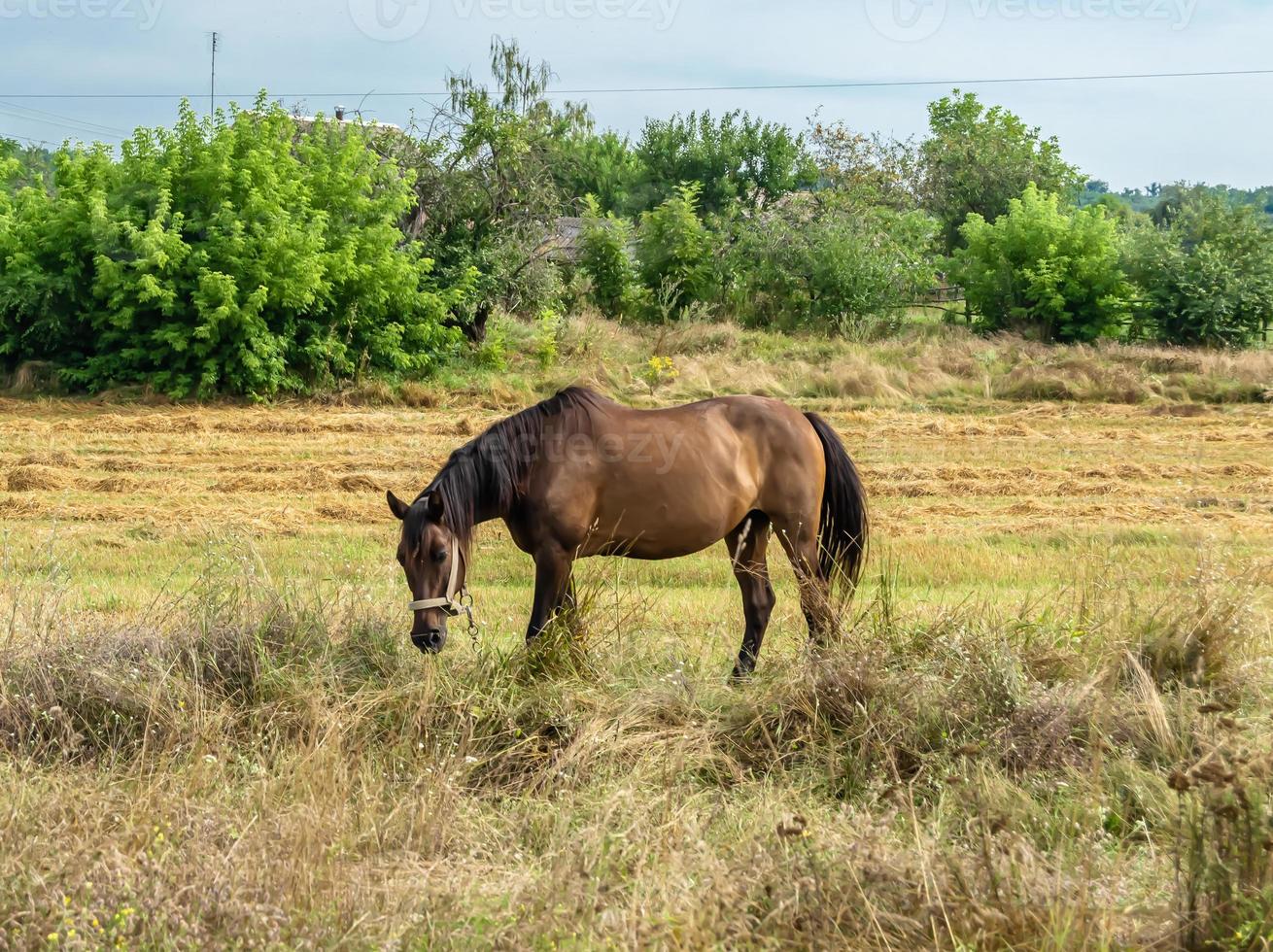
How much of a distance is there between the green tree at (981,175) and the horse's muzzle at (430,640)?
46.1 m

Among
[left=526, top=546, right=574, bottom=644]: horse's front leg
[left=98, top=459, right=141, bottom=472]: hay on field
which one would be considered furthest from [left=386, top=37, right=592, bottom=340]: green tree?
[left=526, top=546, right=574, bottom=644]: horse's front leg

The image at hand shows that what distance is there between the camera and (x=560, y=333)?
24.2 m

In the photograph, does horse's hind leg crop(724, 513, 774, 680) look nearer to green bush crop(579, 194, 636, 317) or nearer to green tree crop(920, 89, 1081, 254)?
green bush crop(579, 194, 636, 317)

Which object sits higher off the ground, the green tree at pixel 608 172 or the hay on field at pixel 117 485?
the green tree at pixel 608 172

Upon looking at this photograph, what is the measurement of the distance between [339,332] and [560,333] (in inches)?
189

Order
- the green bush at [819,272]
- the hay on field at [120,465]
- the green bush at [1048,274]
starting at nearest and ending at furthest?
the hay on field at [120,465] < the green bush at [1048,274] < the green bush at [819,272]

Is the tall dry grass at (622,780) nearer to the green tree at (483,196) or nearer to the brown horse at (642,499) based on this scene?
the brown horse at (642,499)

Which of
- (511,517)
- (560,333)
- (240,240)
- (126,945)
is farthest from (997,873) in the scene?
(560,333)

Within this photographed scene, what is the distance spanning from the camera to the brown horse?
20.0 feet

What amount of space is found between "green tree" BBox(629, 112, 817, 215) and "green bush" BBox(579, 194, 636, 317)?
26739 mm

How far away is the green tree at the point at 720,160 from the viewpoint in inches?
2206

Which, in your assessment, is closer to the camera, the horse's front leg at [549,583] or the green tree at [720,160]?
the horse's front leg at [549,583]

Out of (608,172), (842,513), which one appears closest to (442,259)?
(842,513)

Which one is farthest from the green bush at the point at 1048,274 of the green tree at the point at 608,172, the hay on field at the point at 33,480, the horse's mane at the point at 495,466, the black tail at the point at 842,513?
the green tree at the point at 608,172
